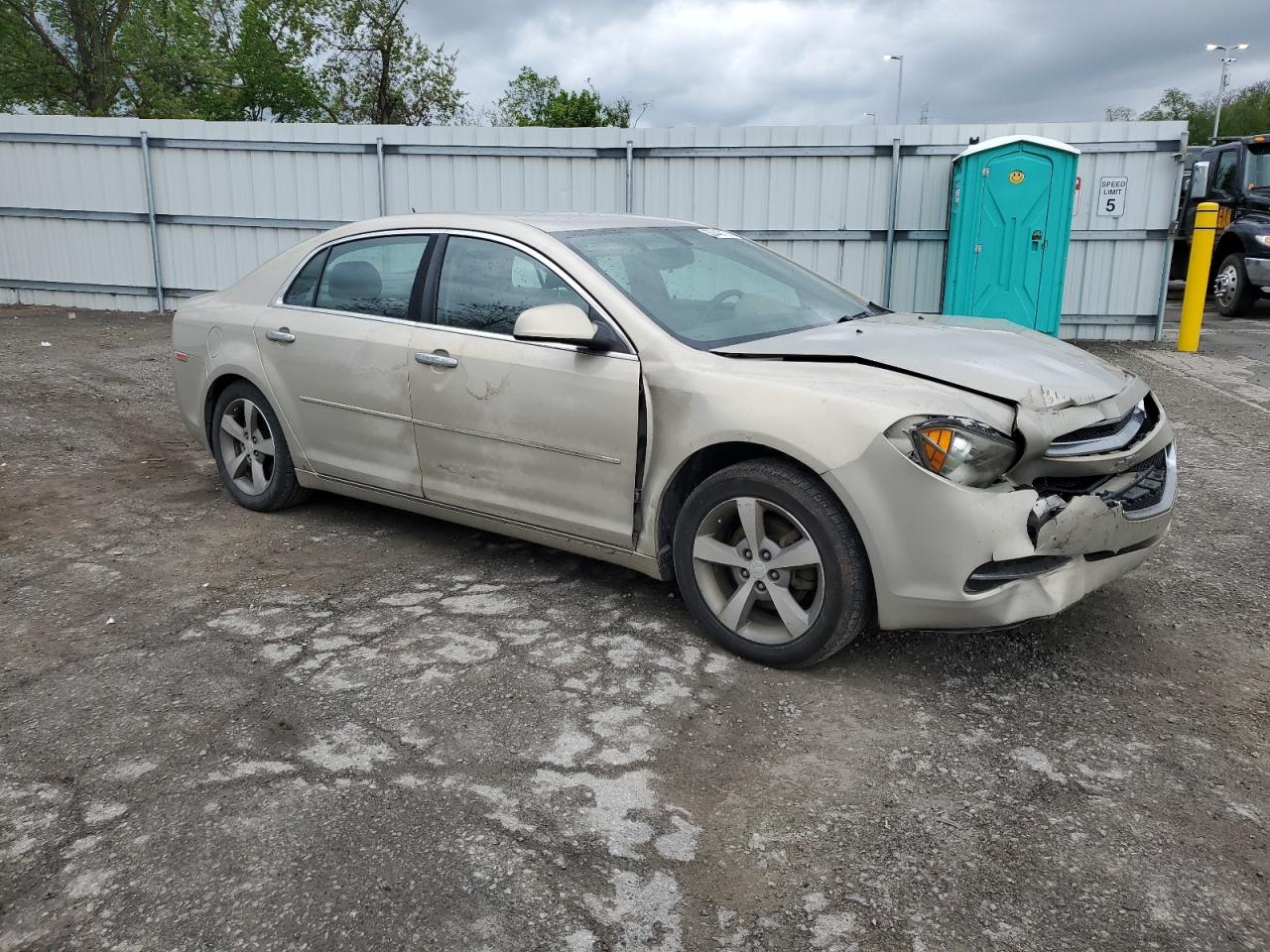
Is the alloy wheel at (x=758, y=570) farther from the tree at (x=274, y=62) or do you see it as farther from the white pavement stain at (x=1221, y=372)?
the tree at (x=274, y=62)

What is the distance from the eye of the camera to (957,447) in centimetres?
301

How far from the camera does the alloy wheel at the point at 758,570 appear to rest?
330cm

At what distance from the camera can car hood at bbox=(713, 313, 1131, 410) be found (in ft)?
10.4

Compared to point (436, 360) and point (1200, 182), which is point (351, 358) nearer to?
point (436, 360)

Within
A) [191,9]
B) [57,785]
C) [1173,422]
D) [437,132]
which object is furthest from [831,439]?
[191,9]

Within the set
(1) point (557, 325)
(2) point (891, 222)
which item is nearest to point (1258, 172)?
(2) point (891, 222)

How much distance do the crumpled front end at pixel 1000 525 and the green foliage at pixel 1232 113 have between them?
58.4m

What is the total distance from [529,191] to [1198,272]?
727 cm

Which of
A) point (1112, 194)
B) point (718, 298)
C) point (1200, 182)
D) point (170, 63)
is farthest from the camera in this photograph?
point (170, 63)

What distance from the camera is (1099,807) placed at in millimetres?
2652

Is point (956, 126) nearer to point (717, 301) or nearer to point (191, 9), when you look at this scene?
point (717, 301)

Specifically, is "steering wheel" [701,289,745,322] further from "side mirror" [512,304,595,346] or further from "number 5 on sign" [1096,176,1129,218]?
"number 5 on sign" [1096,176,1129,218]

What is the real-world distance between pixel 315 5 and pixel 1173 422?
33.4 meters

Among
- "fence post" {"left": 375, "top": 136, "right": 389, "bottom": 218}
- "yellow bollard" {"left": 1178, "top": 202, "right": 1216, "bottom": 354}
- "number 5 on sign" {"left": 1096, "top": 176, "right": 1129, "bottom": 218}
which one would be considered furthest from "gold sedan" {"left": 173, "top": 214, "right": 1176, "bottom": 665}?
"number 5 on sign" {"left": 1096, "top": 176, "right": 1129, "bottom": 218}
